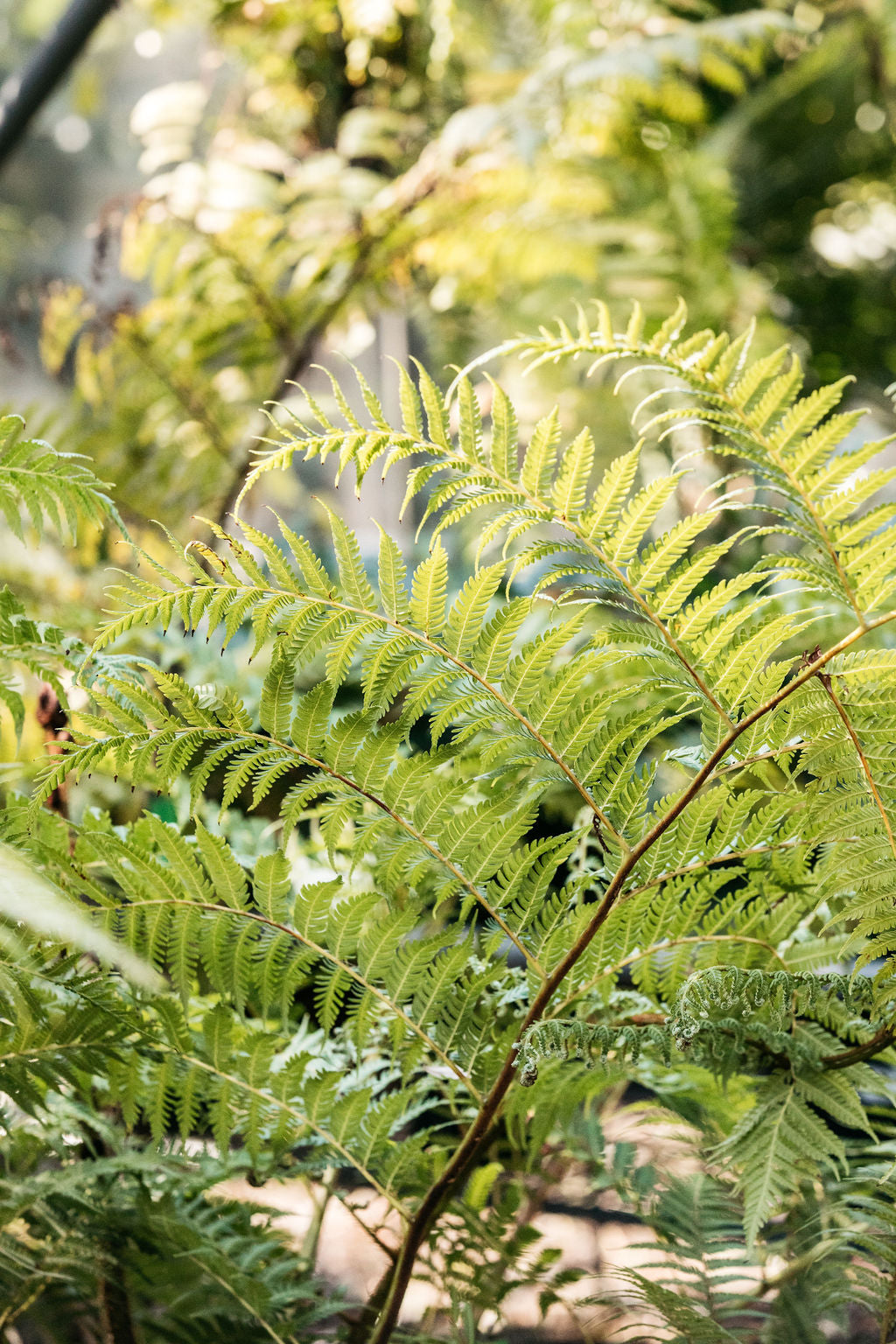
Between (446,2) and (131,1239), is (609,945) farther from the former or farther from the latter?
(446,2)

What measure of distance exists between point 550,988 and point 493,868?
0.19 ft

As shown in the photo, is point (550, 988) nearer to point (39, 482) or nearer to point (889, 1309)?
point (889, 1309)

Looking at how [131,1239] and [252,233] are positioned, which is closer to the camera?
[131,1239]

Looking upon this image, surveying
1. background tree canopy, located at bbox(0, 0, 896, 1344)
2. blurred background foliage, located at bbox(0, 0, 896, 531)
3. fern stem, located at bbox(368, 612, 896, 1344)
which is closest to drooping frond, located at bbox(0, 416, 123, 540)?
background tree canopy, located at bbox(0, 0, 896, 1344)

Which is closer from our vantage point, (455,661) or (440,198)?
(455,661)

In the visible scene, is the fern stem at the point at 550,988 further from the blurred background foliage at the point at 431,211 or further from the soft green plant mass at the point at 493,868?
the blurred background foliage at the point at 431,211

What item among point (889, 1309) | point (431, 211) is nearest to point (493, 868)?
point (889, 1309)

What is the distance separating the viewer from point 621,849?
0.41m

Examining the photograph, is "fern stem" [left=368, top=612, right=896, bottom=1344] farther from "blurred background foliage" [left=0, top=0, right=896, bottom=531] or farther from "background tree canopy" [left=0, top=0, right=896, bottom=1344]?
"blurred background foliage" [left=0, top=0, right=896, bottom=531]

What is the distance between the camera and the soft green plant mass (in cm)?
38

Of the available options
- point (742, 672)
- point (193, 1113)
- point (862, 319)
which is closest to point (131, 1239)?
point (193, 1113)

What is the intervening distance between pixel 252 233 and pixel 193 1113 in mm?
1776

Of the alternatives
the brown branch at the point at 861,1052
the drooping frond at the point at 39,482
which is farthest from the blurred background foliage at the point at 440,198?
the brown branch at the point at 861,1052

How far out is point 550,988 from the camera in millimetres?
422
